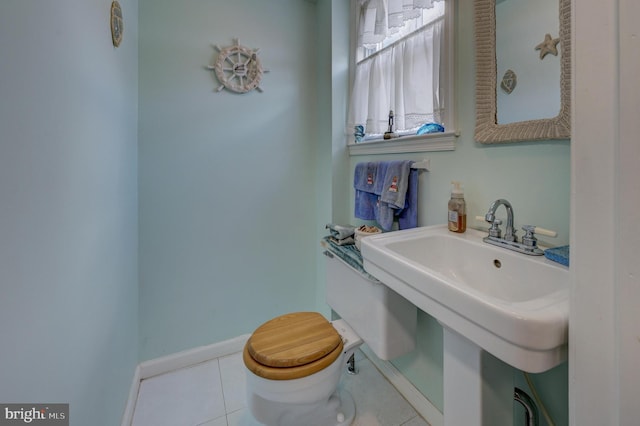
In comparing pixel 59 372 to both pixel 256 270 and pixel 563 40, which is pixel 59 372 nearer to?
pixel 256 270

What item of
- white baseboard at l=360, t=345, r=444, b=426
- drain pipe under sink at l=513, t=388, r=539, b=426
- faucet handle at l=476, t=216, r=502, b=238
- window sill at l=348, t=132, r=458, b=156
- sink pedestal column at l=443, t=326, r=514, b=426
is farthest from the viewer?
white baseboard at l=360, t=345, r=444, b=426

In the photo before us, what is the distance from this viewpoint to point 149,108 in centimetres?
Answer: 144

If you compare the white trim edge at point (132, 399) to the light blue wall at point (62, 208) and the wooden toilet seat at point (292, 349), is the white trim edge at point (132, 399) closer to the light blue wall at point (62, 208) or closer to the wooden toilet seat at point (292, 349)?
the light blue wall at point (62, 208)

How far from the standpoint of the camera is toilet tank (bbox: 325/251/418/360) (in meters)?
1.08

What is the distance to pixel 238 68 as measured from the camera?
1612mm

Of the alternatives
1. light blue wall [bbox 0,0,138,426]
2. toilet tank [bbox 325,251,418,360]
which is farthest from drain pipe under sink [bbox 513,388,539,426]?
light blue wall [bbox 0,0,138,426]

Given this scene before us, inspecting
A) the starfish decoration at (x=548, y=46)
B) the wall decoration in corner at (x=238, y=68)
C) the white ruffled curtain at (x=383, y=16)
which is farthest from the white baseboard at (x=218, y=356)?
the white ruffled curtain at (x=383, y=16)

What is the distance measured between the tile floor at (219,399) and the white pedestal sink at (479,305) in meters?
0.63

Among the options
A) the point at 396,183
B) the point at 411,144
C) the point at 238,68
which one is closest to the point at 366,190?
the point at 396,183

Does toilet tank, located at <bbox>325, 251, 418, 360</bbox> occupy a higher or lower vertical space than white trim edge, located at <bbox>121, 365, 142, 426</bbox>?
higher

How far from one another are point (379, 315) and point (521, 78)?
39.6 inches

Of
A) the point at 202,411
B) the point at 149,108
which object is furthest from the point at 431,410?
the point at 149,108

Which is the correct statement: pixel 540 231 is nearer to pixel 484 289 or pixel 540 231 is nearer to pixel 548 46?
pixel 484 289

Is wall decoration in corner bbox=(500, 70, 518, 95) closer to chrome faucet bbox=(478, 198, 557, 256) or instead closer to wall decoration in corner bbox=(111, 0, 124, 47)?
chrome faucet bbox=(478, 198, 557, 256)
